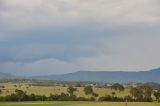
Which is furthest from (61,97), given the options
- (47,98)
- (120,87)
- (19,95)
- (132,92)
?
(120,87)

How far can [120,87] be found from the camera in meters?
192

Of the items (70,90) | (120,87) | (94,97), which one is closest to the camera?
(94,97)

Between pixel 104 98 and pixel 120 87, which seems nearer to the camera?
pixel 104 98

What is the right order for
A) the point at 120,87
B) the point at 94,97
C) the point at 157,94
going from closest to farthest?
the point at 157,94 → the point at 94,97 → the point at 120,87

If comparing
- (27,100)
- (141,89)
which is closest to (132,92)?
(141,89)

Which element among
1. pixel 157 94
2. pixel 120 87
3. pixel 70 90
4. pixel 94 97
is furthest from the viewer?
pixel 120 87

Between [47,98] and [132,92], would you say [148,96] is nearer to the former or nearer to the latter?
[132,92]

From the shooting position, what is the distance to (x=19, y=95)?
154 meters

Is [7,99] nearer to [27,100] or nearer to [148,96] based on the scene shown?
[27,100]

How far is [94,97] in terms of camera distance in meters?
168

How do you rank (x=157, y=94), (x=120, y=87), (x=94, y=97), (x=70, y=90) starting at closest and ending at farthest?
(x=157, y=94), (x=94, y=97), (x=70, y=90), (x=120, y=87)

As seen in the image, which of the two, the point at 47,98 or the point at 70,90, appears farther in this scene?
the point at 70,90

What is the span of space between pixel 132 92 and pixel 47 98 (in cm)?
3200

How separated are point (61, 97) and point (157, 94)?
34832mm
